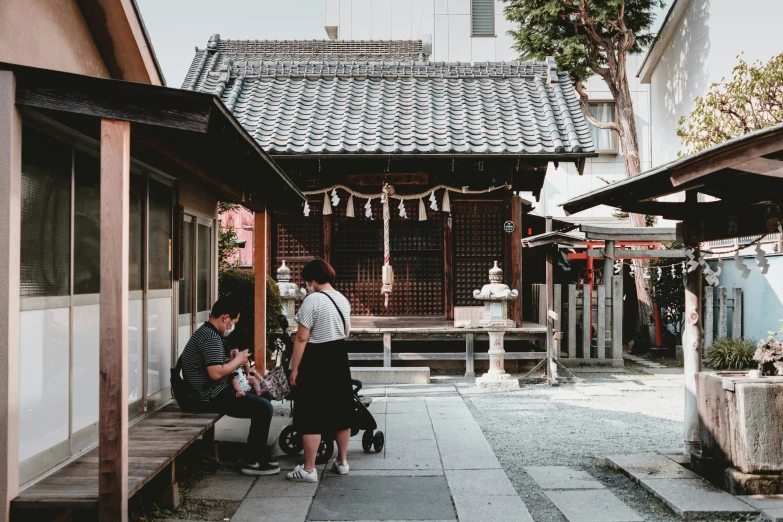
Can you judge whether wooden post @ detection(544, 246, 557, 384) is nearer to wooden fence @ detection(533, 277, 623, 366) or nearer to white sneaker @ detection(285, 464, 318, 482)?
wooden fence @ detection(533, 277, 623, 366)

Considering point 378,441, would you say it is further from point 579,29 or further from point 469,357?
point 579,29

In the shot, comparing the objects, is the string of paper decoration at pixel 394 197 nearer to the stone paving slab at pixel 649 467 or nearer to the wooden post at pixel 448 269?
the wooden post at pixel 448 269

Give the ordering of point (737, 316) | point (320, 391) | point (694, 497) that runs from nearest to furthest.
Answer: point (694, 497), point (320, 391), point (737, 316)

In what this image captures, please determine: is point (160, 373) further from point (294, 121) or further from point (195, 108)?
point (294, 121)

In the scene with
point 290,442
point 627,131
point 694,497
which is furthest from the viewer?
point 627,131

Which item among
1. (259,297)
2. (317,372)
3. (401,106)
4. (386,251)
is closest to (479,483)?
(317,372)

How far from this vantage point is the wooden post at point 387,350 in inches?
527

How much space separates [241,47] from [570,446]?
2206 centimetres

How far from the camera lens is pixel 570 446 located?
8.33 m

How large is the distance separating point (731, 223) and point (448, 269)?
795cm

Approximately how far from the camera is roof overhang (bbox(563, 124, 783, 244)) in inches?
196

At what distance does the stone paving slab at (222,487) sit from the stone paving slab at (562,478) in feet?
8.92

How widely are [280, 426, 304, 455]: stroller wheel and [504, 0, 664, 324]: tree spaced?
16508 mm

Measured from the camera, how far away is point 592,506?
5.90 m
